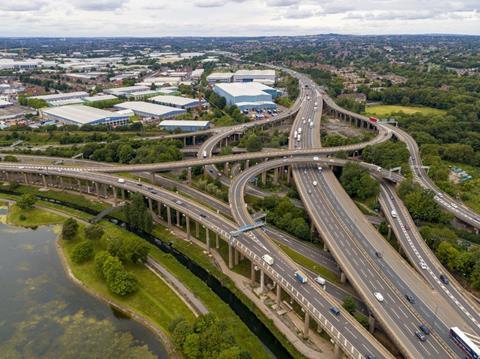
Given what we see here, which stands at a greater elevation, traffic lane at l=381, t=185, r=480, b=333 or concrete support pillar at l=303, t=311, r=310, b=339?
traffic lane at l=381, t=185, r=480, b=333

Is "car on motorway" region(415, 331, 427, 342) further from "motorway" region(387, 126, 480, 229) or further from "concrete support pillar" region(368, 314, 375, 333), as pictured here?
"motorway" region(387, 126, 480, 229)

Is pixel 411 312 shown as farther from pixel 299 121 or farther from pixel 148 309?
pixel 299 121

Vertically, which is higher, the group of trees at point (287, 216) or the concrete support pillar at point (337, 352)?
the group of trees at point (287, 216)

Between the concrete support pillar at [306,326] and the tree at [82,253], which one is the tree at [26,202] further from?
the concrete support pillar at [306,326]

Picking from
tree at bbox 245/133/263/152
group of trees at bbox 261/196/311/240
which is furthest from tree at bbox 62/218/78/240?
tree at bbox 245/133/263/152

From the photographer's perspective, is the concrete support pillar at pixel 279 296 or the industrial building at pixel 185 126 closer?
the concrete support pillar at pixel 279 296

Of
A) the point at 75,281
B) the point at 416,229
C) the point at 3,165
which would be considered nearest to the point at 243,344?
the point at 75,281

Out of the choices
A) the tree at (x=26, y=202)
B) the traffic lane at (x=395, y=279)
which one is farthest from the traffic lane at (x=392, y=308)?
the tree at (x=26, y=202)
